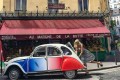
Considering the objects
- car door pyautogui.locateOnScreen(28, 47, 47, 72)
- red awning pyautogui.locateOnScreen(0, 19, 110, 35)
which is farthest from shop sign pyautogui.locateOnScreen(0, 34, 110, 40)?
car door pyautogui.locateOnScreen(28, 47, 47, 72)

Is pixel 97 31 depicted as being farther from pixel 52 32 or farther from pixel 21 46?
pixel 21 46

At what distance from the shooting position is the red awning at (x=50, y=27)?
20.7 metres

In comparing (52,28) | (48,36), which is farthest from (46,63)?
(52,28)

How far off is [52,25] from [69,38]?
5.62ft

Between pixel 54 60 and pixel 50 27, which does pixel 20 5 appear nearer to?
pixel 50 27

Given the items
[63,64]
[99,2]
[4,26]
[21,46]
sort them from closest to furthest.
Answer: [63,64]
[4,26]
[21,46]
[99,2]

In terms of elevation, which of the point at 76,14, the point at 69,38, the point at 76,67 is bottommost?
the point at 76,67

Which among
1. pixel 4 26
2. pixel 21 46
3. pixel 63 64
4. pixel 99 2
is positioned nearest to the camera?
pixel 63 64

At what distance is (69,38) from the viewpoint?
71.5 ft

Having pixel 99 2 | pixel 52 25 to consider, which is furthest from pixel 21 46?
pixel 99 2

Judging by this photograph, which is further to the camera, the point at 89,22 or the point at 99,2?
the point at 99,2

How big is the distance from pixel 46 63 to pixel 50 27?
859 cm

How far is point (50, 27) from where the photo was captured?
21.6 metres

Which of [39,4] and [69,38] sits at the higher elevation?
[39,4]
